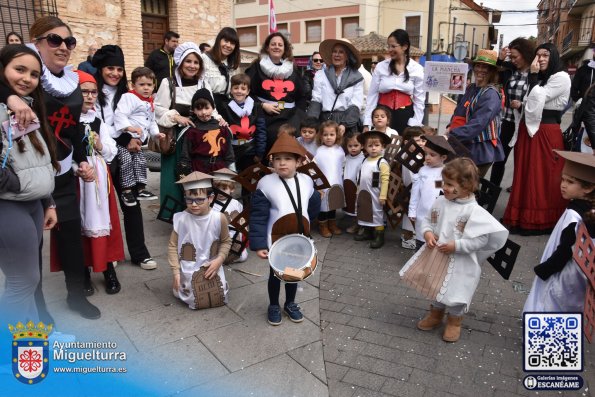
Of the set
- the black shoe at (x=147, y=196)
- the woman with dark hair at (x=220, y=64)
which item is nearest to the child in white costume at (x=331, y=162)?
the woman with dark hair at (x=220, y=64)

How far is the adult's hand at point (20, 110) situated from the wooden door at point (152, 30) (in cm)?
1048

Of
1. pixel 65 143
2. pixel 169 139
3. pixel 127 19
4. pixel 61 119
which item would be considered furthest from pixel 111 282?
pixel 127 19

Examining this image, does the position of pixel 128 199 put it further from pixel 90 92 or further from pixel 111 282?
pixel 90 92

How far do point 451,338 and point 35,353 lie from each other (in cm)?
268

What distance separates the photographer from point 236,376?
2.85 metres

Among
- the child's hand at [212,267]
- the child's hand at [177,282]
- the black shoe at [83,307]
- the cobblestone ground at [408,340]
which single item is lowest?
the cobblestone ground at [408,340]

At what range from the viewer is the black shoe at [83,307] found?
136 inches

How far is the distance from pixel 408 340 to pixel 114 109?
10.9 ft

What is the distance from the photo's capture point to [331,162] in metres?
5.33

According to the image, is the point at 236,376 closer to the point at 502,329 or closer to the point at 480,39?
the point at 502,329

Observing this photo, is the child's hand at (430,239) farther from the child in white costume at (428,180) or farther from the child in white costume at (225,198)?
the child in white costume at (225,198)

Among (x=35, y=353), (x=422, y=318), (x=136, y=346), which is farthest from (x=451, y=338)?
(x=35, y=353)

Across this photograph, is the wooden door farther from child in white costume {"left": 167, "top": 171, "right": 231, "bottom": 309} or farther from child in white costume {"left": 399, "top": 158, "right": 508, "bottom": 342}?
child in white costume {"left": 399, "top": 158, "right": 508, "bottom": 342}

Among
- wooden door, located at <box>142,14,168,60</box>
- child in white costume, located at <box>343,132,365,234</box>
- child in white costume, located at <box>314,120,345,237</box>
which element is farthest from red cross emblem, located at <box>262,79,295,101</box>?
wooden door, located at <box>142,14,168,60</box>
